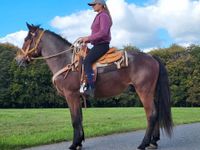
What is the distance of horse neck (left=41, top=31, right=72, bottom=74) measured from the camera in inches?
362

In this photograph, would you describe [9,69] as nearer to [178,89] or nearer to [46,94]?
[46,94]

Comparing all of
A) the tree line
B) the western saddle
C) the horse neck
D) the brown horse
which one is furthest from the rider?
the tree line

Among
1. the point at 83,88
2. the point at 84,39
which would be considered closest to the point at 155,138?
the point at 83,88

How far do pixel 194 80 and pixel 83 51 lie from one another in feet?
193

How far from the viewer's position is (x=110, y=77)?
29.2ft

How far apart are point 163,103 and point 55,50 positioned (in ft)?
9.28

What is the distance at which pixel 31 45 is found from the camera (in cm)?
954

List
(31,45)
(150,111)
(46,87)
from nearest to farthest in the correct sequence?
(150,111), (31,45), (46,87)

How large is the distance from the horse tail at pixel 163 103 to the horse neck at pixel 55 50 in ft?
7.14

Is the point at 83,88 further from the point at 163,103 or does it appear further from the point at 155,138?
the point at 155,138

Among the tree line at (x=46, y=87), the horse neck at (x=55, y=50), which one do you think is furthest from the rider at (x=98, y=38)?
the tree line at (x=46, y=87)

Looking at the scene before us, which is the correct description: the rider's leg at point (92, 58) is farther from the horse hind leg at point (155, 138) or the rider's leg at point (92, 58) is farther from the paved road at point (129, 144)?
the horse hind leg at point (155, 138)

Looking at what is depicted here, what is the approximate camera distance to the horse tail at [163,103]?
8922 mm

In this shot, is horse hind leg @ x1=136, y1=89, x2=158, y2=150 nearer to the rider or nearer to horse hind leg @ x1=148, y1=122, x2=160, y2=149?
horse hind leg @ x1=148, y1=122, x2=160, y2=149
